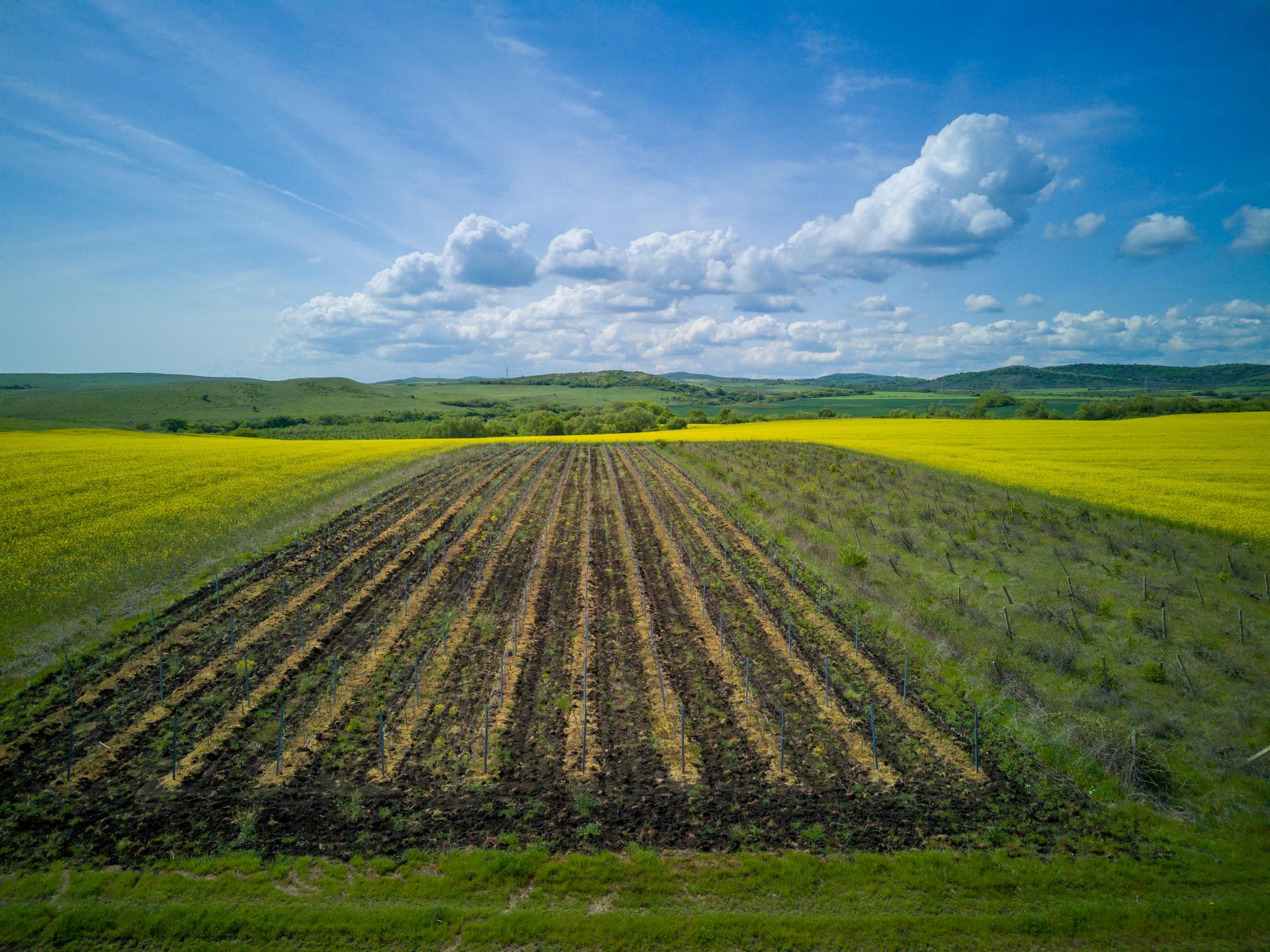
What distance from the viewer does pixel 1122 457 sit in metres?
37.5

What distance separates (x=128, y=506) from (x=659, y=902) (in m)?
31.8

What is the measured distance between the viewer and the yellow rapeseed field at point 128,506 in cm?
1889

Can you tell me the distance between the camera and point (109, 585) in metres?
18.9

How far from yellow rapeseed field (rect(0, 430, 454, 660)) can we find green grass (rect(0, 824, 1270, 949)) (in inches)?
411

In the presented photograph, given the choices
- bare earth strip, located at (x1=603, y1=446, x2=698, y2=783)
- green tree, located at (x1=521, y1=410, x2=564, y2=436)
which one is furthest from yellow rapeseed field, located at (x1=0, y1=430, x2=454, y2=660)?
green tree, located at (x1=521, y1=410, x2=564, y2=436)

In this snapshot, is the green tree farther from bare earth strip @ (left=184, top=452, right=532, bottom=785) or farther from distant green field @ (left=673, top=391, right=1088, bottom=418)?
bare earth strip @ (left=184, top=452, right=532, bottom=785)

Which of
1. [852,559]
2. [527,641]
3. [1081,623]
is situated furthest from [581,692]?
[1081,623]

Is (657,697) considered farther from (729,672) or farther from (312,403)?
(312,403)

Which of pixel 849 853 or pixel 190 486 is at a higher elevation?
pixel 190 486

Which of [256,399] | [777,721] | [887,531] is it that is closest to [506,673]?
[777,721]

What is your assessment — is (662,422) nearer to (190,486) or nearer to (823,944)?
(190,486)

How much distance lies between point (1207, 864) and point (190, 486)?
1634 inches

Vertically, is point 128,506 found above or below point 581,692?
above

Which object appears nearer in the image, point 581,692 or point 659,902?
point 659,902
